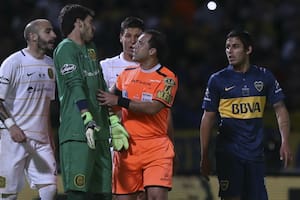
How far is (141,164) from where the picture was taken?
30.3 feet

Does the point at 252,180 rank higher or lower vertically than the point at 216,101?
lower

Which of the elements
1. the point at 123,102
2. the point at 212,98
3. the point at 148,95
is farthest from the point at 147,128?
the point at 212,98

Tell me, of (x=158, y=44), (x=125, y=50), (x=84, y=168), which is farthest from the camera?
(x=125, y=50)

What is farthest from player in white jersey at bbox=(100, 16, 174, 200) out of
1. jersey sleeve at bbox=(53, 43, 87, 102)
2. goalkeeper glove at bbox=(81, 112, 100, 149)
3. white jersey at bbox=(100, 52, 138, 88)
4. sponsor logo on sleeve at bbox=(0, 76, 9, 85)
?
goalkeeper glove at bbox=(81, 112, 100, 149)

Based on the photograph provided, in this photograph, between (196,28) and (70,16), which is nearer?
(70,16)

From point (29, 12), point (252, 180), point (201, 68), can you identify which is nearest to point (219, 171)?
point (252, 180)

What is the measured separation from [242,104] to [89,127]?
6.38 feet

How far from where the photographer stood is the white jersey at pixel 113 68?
1052cm

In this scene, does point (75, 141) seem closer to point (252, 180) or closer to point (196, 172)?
point (252, 180)

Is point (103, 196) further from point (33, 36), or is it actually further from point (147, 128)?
point (33, 36)

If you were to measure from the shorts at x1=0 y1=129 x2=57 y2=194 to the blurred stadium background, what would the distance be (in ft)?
12.0

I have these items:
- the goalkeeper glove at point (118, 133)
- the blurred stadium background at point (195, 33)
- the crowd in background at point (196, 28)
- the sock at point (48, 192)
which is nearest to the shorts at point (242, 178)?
the goalkeeper glove at point (118, 133)

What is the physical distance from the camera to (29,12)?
16.2 m

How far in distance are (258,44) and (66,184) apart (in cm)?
805
